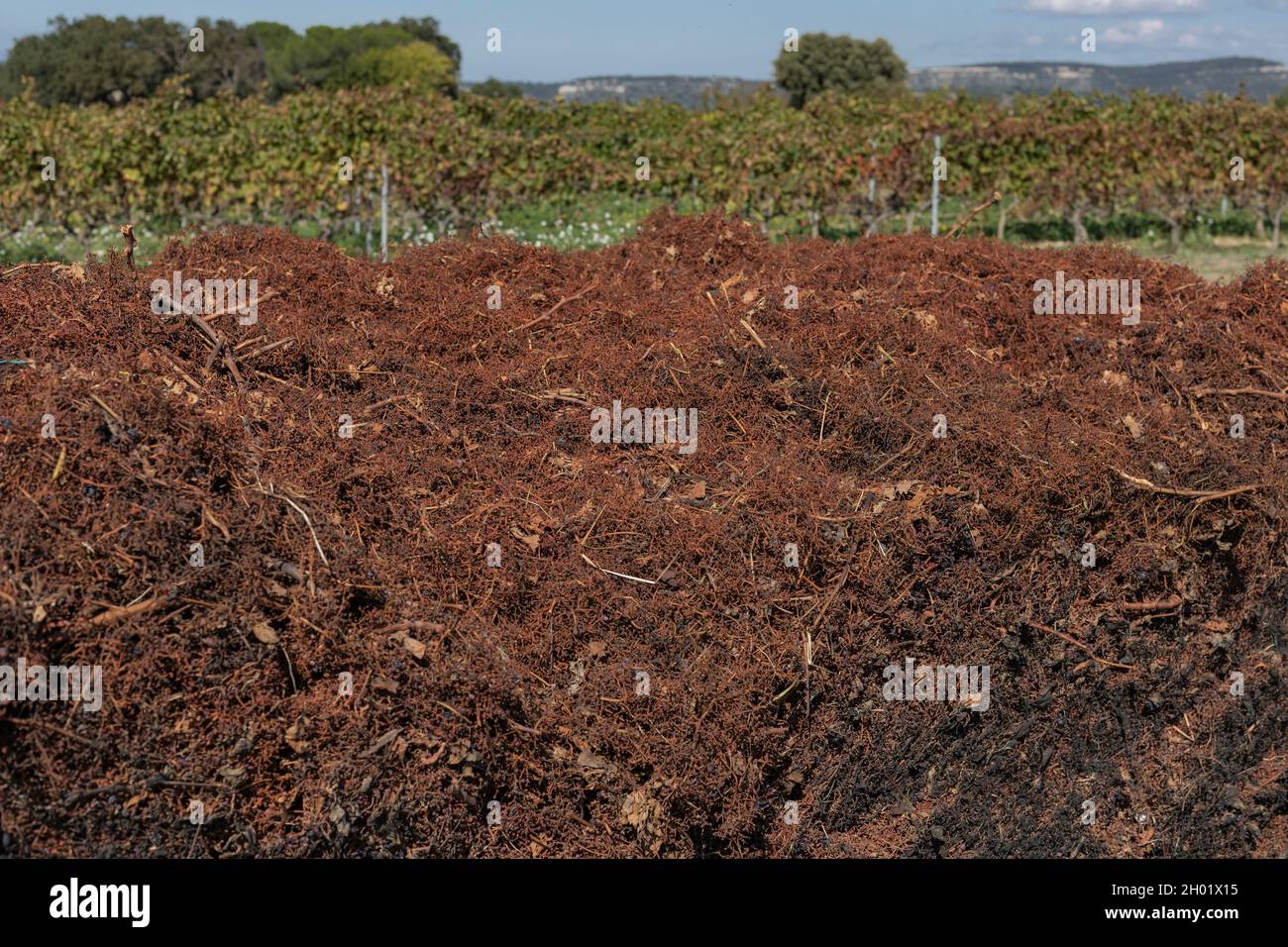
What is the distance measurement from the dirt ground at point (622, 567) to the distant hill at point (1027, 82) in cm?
1995

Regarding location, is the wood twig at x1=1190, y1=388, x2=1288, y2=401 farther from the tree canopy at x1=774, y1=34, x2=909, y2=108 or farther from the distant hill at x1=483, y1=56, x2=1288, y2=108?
the tree canopy at x1=774, y1=34, x2=909, y2=108

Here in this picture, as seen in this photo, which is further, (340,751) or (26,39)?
(26,39)

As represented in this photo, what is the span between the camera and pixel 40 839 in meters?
2.86

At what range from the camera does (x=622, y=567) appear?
147 inches

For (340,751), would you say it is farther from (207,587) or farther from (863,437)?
(863,437)

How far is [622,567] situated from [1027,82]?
198 feet

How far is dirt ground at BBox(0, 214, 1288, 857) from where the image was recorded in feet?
10.2

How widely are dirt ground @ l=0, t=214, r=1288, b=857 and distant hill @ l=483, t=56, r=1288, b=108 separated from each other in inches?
786

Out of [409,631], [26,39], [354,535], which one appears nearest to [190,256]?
[354,535]

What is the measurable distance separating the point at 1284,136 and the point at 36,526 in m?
22.1

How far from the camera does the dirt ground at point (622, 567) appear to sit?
3.09 metres

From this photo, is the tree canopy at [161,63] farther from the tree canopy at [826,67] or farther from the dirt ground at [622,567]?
the dirt ground at [622,567]

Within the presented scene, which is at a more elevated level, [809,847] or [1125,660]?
[1125,660]

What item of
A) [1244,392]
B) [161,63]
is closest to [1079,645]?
[1244,392]
